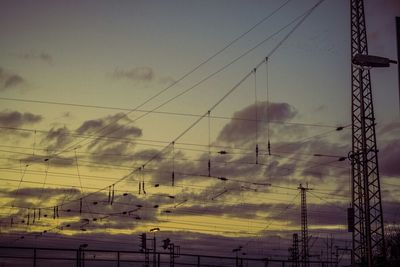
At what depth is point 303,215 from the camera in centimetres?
7762

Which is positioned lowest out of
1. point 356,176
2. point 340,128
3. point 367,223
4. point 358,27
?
point 367,223

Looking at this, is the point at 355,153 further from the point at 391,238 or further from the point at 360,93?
the point at 391,238

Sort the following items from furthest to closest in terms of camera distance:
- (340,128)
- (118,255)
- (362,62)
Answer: (340,128), (118,255), (362,62)

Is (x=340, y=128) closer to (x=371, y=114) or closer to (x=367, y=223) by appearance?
(x=371, y=114)

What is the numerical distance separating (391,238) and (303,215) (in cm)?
1232

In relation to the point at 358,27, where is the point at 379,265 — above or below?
below

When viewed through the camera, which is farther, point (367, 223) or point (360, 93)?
point (360, 93)

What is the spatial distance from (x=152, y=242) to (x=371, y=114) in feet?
153

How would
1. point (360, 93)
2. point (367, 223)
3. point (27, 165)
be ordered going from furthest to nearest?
point (27, 165) < point (360, 93) < point (367, 223)

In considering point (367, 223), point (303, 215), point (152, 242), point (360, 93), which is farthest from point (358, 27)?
point (152, 242)

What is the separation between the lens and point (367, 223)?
36406 millimetres

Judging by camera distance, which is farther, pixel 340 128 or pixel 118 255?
pixel 340 128

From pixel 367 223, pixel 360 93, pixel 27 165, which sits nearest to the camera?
pixel 367 223

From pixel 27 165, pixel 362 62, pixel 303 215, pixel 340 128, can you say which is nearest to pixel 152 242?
pixel 303 215
